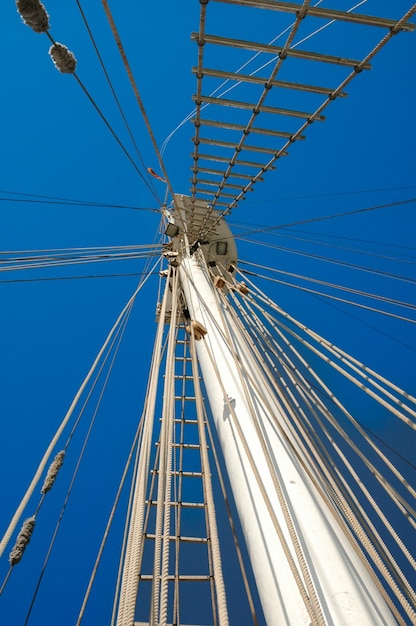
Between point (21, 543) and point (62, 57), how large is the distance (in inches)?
141

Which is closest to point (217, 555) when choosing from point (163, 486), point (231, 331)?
point (163, 486)

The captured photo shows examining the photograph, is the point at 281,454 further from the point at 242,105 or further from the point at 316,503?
the point at 242,105

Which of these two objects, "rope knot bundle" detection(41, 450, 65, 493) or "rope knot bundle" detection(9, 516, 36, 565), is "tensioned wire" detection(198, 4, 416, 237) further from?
"rope knot bundle" detection(9, 516, 36, 565)

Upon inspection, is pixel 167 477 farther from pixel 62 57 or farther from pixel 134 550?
pixel 62 57

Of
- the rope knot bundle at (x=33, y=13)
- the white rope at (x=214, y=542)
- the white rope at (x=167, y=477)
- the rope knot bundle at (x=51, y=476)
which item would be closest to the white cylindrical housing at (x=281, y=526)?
the white rope at (x=214, y=542)

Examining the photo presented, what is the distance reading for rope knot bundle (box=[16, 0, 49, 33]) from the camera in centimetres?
204

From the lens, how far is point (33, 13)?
205cm

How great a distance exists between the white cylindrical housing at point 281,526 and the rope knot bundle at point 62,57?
7.91ft

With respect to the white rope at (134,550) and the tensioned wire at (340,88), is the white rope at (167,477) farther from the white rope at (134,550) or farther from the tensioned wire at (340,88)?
the tensioned wire at (340,88)

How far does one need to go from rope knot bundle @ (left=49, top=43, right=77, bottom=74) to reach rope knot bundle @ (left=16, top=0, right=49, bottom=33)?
0.73 feet

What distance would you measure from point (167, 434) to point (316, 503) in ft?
3.74

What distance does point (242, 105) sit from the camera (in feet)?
14.3

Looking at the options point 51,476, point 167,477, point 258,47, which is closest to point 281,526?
point 167,477

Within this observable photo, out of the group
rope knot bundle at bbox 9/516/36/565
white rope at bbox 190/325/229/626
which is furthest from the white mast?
rope knot bundle at bbox 9/516/36/565
